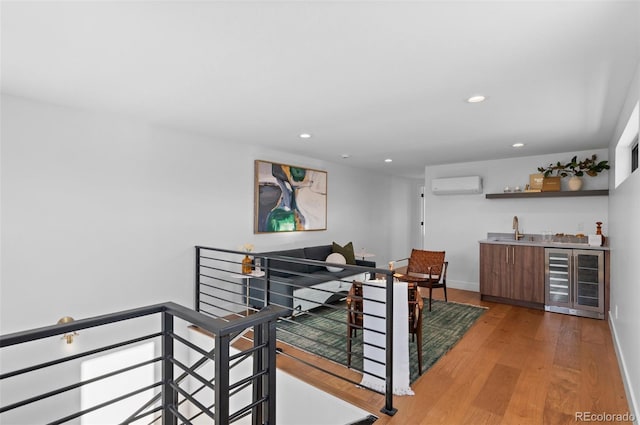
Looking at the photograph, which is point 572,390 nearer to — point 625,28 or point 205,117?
point 625,28

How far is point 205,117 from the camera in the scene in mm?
3314

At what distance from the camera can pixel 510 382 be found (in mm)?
2635

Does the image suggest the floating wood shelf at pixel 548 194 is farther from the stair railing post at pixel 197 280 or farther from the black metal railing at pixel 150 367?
the stair railing post at pixel 197 280

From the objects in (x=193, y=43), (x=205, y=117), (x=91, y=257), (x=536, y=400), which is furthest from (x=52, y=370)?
(x=536, y=400)

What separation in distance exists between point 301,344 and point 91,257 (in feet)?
7.31

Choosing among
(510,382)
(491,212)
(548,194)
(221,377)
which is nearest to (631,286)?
(510,382)

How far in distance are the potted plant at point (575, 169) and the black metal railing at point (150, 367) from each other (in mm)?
5059

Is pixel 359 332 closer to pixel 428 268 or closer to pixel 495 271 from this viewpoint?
pixel 428 268

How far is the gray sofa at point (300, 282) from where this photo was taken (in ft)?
13.5

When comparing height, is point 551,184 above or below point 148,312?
above

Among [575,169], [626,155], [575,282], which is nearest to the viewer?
[626,155]

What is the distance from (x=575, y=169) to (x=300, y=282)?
444cm

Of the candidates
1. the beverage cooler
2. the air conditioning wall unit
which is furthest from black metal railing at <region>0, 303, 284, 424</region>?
the air conditioning wall unit

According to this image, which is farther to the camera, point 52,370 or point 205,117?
point 205,117
